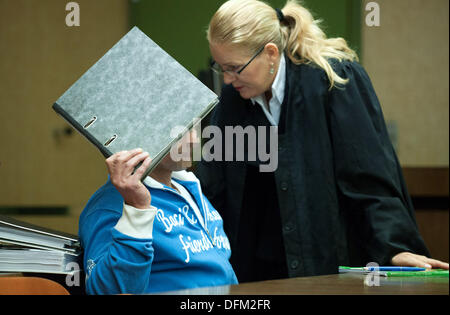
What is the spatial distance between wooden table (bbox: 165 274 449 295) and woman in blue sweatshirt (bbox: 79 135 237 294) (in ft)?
0.77

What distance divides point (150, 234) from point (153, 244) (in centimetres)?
8

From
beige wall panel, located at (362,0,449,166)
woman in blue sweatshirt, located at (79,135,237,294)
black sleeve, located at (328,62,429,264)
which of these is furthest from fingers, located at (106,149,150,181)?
beige wall panel, located at (362,0,449,166)

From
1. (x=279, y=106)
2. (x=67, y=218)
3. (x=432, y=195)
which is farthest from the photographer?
(x=67, y=218)

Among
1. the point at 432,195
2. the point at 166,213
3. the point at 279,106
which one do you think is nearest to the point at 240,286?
the point at 166,213

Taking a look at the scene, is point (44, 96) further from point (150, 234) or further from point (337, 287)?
point (337, 287)

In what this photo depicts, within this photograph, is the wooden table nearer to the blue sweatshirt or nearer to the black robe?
the blue sweatshirt

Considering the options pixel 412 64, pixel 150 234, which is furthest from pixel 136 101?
pixel 412 64

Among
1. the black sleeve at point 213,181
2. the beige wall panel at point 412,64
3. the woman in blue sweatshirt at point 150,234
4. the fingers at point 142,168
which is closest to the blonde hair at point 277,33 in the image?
the black sleeve at point 213,181

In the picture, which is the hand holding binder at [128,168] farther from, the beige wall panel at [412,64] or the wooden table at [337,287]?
the beige wall panel at [412,64]

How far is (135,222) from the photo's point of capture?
1067mm

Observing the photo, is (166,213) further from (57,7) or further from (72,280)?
(57,7)

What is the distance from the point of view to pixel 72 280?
3.76ft

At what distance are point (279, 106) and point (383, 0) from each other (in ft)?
6.81

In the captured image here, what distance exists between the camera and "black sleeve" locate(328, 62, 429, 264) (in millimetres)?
1496
